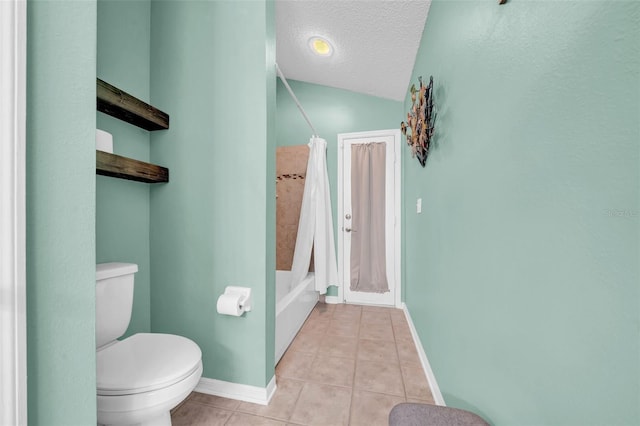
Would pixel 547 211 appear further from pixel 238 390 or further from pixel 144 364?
pixel 238 390

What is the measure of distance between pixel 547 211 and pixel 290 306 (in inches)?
71.2

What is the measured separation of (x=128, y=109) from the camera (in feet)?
4.23

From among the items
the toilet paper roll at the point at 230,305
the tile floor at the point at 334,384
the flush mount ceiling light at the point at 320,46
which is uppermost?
the flush mount ceiling light at the point at 320,46

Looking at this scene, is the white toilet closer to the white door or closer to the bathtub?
the bathtub

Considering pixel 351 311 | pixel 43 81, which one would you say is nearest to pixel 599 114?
pixel 43 81

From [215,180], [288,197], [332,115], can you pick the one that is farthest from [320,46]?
[215,180]

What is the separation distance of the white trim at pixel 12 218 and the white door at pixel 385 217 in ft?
8.81

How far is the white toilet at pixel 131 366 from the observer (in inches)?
35.9

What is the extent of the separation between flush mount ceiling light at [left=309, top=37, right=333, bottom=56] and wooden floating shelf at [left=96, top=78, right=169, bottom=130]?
1462mm

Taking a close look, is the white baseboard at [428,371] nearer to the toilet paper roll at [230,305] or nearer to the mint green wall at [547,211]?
the mint green wall at [547,211]

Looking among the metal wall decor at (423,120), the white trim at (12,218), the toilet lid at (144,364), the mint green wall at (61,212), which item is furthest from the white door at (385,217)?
the white trim at (12,218)

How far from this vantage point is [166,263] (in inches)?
60.8

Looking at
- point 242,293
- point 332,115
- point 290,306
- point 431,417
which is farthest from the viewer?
point 332,115

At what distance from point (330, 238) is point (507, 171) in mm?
2190
